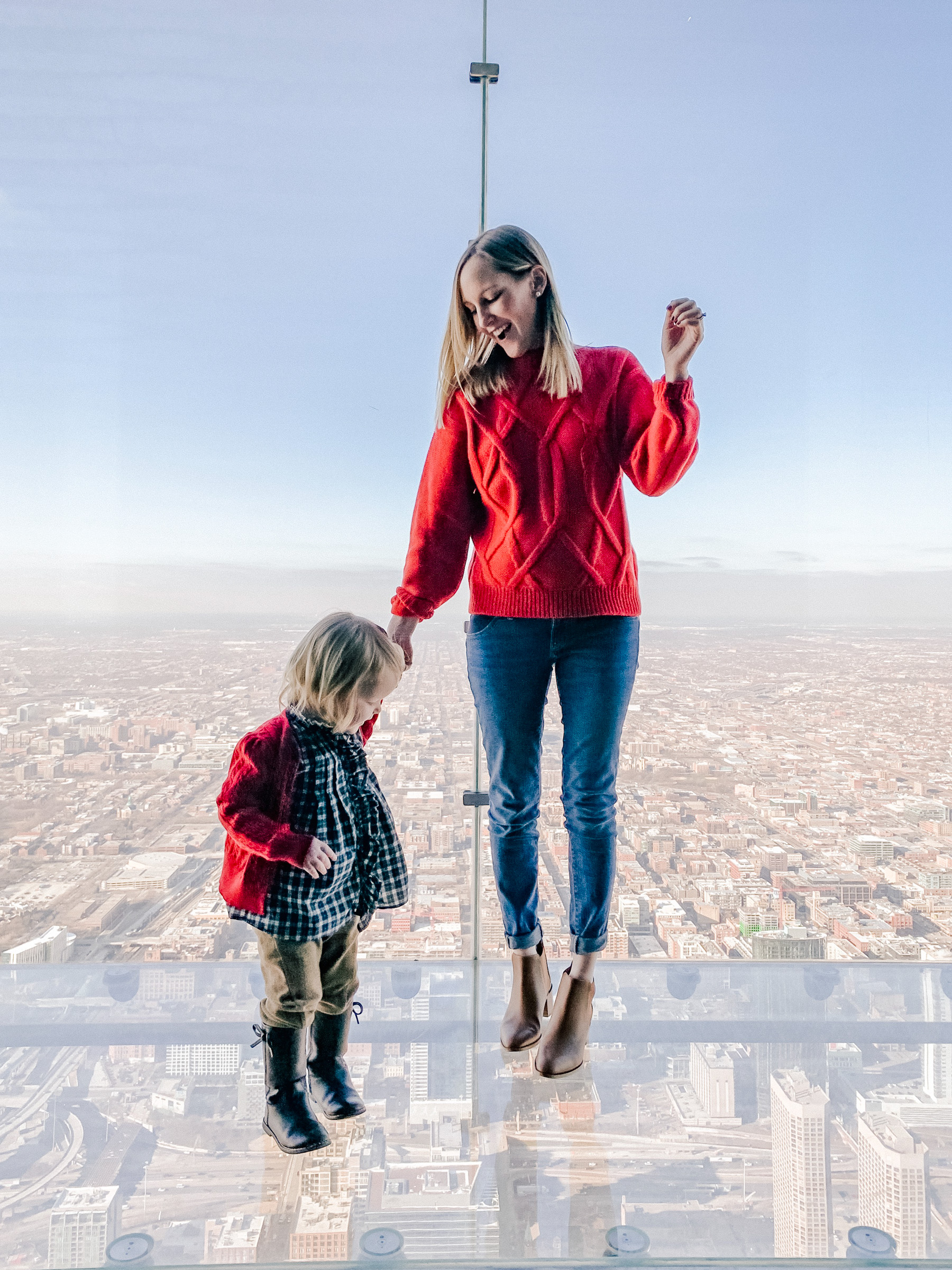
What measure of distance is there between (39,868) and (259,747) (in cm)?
97

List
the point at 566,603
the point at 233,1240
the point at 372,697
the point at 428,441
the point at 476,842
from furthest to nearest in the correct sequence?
the point at 476,842, the point at 428,441, the point at 566,603, the point at 372,697, the point at 233,1240

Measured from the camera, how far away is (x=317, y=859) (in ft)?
2.54

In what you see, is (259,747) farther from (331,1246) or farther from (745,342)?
(745,342)

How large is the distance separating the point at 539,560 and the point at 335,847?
17.3 inches

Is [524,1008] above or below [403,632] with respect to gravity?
below

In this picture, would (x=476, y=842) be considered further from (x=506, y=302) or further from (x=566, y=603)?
(x=506, y=302)

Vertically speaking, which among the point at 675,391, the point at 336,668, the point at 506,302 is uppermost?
the point at 506,302

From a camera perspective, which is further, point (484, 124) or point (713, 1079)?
point (484, 124)

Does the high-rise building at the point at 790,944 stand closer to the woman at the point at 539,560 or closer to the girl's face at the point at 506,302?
the woman at the point at 539,560

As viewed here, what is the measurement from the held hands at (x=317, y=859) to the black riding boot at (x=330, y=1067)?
23 centimetres

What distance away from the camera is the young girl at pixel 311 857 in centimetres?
80

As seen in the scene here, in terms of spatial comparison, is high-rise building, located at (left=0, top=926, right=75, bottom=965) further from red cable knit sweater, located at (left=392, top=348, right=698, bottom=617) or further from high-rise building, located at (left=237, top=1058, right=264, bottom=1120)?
red cable knit sweater, located at (left=392, top=348, right=698, bottom=617)

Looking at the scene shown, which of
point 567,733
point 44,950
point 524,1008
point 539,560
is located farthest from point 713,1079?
point 44,950

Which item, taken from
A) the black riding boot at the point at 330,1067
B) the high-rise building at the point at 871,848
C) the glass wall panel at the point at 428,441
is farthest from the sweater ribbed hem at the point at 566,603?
the high-rise building at the point at 871,848
